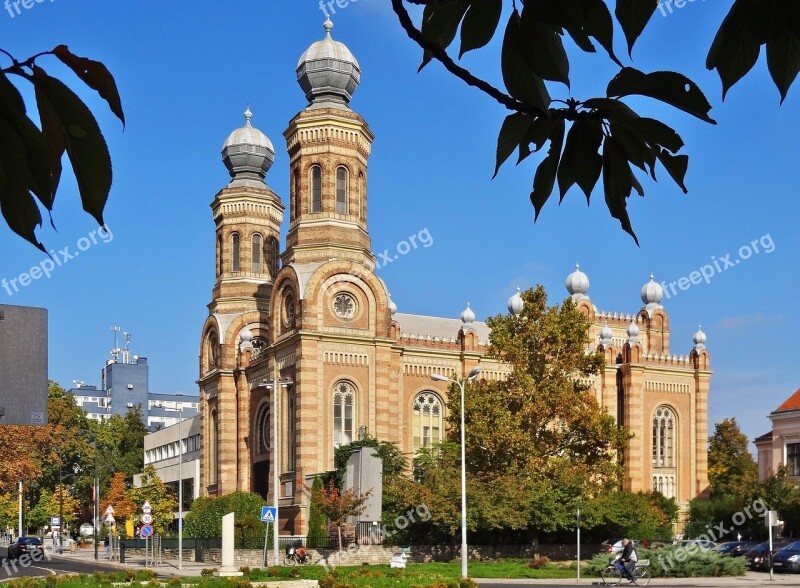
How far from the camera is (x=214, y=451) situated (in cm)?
6588

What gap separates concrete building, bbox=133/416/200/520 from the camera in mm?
80375

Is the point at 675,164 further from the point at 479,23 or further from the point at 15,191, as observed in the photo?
the point at 15,191

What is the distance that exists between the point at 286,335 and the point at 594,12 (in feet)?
179

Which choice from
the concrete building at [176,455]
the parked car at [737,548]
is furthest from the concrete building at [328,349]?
the parked car at [737,548]

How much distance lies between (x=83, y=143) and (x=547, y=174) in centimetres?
112

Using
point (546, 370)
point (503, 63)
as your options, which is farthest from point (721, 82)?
point (546, 370)

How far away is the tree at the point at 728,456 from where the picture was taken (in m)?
79.4

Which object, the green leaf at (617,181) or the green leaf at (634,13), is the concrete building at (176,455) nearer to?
the green leaf at (617,181)

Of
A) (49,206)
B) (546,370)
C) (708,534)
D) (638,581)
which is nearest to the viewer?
(49,206)

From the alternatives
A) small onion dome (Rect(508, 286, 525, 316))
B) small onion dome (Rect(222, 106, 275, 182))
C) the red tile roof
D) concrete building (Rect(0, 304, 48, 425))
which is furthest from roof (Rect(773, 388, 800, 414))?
concrete building (Rect(0, 304, 48, 425))

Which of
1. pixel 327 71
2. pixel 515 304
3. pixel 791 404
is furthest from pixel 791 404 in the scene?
pixel 327 71

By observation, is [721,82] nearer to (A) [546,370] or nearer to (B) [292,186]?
(A) [546,370]

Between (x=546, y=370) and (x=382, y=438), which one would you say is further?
(x=382, y=438)

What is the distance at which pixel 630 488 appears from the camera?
215 feet
